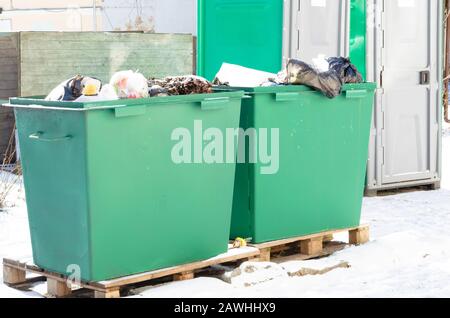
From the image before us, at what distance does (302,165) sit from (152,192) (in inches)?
45.7

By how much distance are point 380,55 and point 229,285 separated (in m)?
3.68

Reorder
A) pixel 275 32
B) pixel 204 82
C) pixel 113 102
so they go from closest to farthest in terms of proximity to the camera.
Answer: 1. pixel 113 102
2. pixel 204 82
3. pixel 275 32

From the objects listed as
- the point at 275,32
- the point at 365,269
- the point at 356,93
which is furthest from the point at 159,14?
the point at 365,269

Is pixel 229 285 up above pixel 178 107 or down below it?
below

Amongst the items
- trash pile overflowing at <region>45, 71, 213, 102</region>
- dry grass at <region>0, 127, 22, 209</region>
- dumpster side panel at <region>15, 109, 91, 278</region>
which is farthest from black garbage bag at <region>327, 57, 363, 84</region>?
dry grass at <region>0, 127, 22, 209</region>

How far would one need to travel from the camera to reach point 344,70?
569 centimetres

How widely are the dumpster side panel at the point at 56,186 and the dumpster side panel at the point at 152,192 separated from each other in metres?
0.08

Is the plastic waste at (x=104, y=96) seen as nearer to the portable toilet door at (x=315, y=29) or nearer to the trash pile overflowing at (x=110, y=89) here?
the trash pile overflowing at (x=110, y=89)

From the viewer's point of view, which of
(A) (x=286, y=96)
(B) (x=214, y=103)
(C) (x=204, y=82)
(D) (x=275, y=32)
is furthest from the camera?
(D) (x=275, y=32)

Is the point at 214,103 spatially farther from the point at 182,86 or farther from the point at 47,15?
the point at 47,15

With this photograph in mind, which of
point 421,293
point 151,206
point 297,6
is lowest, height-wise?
point 421,293

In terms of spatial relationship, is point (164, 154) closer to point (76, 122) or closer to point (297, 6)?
point (76, 122)

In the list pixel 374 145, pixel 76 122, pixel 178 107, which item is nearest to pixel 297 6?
pixel 374 145
